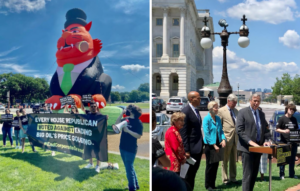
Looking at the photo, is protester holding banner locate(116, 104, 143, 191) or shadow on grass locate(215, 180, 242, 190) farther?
shadow on grass locate(215, 180, 242, 190)

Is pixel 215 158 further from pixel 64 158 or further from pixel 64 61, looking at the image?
pixel 64 61

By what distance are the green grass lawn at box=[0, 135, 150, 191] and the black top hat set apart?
5.26ft

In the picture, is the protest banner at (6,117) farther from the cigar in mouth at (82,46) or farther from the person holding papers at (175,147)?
the person holding papers at (175,147)

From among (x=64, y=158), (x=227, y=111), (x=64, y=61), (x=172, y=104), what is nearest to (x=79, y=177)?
(x=64, y=158)

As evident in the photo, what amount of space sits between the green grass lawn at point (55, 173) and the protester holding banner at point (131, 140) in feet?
0.21


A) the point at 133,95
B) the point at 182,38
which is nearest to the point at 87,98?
the point at 133,95

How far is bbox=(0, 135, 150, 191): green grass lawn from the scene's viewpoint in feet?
12.4

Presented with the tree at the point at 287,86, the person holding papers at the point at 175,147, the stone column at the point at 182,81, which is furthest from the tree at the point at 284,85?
the person holding papers at the point at 175,147

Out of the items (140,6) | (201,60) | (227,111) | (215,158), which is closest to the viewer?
(140,6)

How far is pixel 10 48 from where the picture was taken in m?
4.10

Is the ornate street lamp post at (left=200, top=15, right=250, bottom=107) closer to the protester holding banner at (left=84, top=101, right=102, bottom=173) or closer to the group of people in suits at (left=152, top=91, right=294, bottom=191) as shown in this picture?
the group of people in suits at (left=152, top=91, right=294, bottom=191)

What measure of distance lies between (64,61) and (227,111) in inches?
130

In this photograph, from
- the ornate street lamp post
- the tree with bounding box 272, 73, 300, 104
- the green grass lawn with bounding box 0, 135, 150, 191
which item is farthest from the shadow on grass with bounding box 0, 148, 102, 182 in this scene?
the tree with bounding box 272, 73, 300, 104

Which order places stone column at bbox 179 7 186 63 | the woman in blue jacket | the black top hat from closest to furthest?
the black top hat < the woman in blue jacket < stone column at bbox 179 7 186 63
